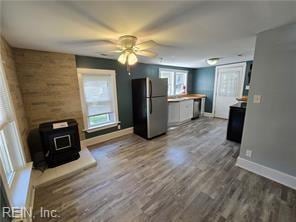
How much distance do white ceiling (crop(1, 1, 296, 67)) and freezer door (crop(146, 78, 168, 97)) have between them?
4.40 feet

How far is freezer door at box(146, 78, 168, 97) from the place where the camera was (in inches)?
129

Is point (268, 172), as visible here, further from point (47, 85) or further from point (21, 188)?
point (47, 85)

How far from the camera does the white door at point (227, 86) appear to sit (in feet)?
15.4

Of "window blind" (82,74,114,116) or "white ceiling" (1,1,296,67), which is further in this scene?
"window blind" (82,74,114,116)

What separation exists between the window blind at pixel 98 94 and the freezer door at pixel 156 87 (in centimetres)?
105

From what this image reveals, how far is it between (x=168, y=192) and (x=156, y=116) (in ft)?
6.64

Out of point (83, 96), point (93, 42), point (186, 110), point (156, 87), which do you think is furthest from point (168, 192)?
point (186, 110)

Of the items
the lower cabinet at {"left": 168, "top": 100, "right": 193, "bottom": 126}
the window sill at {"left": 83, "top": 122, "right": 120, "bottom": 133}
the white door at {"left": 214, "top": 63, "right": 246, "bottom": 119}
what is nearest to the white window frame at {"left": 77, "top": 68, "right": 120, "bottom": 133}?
the window sill at {"left": 83, "top": 122, "right": 120, "bottom": 133}

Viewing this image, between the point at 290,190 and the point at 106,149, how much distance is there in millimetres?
3215

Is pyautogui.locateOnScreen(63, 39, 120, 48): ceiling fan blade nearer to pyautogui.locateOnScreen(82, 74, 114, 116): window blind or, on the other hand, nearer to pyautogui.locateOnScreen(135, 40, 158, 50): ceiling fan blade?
pyautogui.locateOnScreen(135, 40, 158, 50): ceiling fan blade

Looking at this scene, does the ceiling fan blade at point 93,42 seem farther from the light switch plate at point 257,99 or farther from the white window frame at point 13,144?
the light switch plate at point 257,99

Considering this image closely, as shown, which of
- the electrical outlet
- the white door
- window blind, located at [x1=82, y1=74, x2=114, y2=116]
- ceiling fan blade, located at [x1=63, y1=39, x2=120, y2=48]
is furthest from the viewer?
the white door

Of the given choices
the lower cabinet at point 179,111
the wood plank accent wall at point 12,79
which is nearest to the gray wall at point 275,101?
the lower cabinet at point 179,111

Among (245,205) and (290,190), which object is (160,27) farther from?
(290,190)
